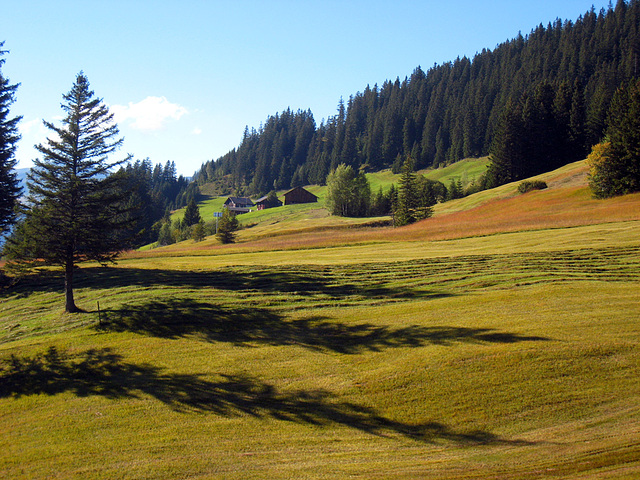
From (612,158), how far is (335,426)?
162 ft

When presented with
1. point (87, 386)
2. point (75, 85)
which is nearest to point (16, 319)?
point (87, 386)

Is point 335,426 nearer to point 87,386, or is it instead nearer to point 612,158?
point 87,386

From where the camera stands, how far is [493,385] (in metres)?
13.5

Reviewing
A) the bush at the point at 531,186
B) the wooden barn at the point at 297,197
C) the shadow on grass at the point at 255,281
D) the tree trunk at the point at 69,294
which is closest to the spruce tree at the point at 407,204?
the bush at the point at 531,186

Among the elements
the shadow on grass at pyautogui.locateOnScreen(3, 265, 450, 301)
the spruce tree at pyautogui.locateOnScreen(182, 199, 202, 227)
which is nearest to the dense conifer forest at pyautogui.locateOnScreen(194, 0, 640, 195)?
the spruce tree at pyautogui.locateOnScreen(182, 199, 202, 227)

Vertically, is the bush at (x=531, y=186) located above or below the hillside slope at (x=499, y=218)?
above

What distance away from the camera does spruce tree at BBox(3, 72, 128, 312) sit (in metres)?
22.7

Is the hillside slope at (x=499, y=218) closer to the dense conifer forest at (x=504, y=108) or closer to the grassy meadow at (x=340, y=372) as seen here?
the grassy meadow at (x=340, y=372)

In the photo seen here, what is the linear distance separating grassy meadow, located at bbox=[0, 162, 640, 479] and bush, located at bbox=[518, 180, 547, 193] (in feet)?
129

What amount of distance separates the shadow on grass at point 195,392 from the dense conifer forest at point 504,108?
8195cm

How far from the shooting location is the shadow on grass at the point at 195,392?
1245 cm

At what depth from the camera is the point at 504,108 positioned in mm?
106500

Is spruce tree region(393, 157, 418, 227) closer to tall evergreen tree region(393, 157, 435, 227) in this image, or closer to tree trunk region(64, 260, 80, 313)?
tall evergreen tree region(393, 157, 435, 227)

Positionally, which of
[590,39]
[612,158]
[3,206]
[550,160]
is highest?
[590,39]
